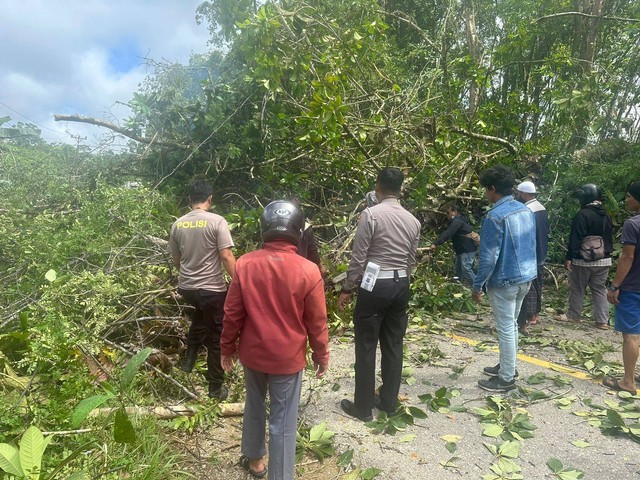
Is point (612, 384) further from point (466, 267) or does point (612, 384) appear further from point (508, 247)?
point (466, 267)

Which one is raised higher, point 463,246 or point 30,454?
point 463,246

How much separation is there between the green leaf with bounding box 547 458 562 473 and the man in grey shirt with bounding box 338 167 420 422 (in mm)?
1128

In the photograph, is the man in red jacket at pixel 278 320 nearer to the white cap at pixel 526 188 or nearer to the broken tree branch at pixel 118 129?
the white cap at pixel 526 188

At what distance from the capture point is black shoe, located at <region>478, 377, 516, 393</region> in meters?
3.85

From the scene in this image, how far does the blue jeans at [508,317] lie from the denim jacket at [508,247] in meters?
0.08

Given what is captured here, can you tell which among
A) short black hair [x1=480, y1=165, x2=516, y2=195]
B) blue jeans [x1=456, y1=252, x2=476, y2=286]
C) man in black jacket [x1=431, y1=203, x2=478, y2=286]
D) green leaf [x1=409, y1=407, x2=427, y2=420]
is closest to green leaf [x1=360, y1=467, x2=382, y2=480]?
green leaf [x1=409, y1=407, x2=427, y2=420]

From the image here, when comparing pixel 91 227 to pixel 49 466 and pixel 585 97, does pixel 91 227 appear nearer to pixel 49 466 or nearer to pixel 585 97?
pixel 49 466

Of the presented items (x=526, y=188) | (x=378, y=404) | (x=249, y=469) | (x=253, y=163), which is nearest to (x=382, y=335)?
(x=378, y=404)

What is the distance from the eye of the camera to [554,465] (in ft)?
9.29

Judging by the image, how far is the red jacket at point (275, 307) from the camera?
2.48m

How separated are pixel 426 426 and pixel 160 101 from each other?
644cm

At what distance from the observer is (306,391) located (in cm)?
389

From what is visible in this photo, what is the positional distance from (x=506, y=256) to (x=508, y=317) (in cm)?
53

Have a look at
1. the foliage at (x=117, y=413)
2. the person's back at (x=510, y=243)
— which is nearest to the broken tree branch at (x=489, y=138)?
the person's back at (x=510, y=243)
